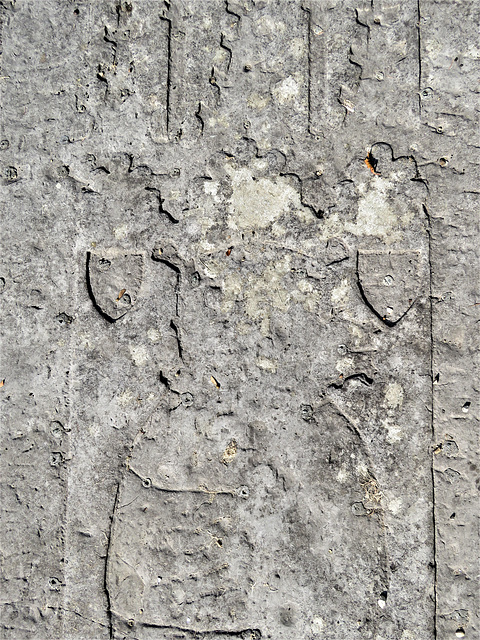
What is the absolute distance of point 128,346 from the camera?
2.39 m

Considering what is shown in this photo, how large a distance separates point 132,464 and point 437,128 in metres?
2.13

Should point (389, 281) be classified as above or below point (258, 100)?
below

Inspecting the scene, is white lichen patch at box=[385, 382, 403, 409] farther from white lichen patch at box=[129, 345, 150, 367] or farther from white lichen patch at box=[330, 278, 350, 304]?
white lichen patch at box=[129, 345, 150, 367]

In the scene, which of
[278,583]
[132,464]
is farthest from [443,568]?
[132,464]

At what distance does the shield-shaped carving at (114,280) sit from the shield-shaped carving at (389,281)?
1.08 m

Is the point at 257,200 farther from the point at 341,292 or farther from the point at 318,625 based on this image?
the point at 318,625

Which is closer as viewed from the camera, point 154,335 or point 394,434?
point 394,434

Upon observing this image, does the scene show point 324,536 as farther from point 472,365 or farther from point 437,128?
point 437,128

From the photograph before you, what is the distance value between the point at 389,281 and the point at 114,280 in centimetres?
132

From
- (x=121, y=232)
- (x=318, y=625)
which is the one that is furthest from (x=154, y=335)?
(x=318, y=625)

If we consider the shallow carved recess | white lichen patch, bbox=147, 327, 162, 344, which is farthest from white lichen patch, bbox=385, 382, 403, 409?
white lichen patch, bbox=147, 327, 162, 344

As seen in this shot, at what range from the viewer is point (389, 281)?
2.32 meters

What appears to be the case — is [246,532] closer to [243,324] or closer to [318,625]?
[318,625]

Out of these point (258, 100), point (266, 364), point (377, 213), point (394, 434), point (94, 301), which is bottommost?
point (394, 434)
